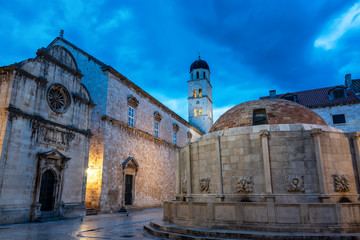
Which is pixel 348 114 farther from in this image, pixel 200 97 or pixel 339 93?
pixel 200 97

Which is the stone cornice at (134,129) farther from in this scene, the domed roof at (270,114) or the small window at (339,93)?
the small window at (339,93)

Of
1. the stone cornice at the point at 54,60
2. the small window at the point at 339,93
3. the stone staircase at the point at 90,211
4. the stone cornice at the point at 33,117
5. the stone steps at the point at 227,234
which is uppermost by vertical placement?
the small window at the point at 339,93

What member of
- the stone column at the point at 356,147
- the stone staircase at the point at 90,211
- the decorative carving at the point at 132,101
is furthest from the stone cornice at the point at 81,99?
the stone column at the point at 356,147

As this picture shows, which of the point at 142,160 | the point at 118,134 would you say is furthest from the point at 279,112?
the point at 142,160

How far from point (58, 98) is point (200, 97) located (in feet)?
117

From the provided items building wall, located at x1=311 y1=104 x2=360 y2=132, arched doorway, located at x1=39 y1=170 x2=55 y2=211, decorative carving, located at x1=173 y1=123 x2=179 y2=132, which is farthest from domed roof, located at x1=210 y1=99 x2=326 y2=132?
decorative carving, located at x1=173 y1=123 x2=179 y2=132

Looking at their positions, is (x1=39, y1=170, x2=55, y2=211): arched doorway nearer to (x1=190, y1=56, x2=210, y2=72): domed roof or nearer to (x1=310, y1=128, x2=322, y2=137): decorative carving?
(x1=310, y1=128, x2=322, y2=137): decorative carving

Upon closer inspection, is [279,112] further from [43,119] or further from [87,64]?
[87,64]

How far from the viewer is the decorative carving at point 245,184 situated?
10719 millimetres

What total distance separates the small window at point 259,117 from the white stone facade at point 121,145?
1351 centimetres

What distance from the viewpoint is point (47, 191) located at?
53.9 ft

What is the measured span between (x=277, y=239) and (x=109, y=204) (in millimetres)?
16509

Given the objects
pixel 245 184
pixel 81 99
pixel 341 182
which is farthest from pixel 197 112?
pixel 341 182

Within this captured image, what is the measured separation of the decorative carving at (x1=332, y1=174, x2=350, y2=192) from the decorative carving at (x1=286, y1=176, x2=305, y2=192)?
1282 millimetres
